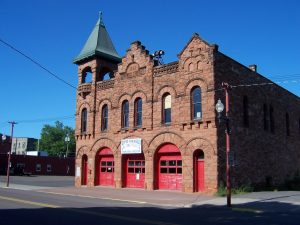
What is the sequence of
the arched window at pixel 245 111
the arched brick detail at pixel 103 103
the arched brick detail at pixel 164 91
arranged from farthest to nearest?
the arched brick detail at pixel 103 103 < the arched window at pixel 245 111 < the arched brick detail at pixel 164 91

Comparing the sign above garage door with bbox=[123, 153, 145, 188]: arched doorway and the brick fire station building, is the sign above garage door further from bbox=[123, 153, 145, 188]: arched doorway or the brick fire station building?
bbox=[123, 153, 145, 188]: arched doorway

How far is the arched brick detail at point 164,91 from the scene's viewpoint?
26792 millimetres

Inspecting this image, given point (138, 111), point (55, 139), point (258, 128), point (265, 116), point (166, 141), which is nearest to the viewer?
point (166, 141)

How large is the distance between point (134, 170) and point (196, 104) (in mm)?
7883

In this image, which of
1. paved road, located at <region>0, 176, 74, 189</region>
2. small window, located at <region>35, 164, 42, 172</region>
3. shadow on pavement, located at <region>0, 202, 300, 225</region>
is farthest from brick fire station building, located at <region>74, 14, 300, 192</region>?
small window, located at <region>35, 164, 42, 172</region>

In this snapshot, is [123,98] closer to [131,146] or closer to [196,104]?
[131,146]

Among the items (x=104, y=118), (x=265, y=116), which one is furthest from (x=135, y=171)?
(x=265, y=116)

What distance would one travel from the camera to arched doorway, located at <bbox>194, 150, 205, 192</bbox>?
2472 cm

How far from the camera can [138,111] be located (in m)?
29.6

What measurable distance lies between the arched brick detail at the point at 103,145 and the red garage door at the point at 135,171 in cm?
140

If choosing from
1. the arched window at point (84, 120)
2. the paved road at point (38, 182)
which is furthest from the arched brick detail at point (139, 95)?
the paved road at point (38, 182)

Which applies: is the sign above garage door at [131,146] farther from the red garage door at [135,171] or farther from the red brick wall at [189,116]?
the red garage door at [135,171]

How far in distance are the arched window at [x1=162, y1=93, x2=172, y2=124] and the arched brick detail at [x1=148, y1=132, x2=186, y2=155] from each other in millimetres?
1112

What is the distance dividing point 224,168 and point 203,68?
6.84 metres
